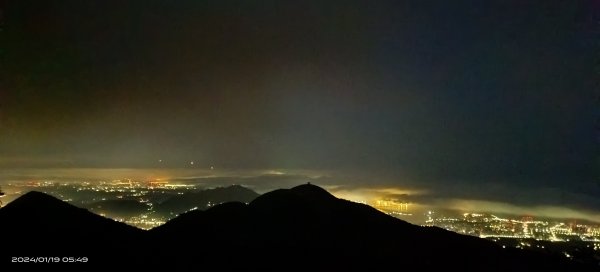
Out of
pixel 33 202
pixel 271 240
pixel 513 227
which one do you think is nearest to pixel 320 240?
pixel 271 240

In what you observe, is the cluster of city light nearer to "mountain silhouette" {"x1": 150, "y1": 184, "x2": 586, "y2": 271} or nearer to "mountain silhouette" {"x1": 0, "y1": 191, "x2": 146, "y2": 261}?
"mountain silhouette" {"x1": 150, "y1": 184, "x2": 586, "y2": 271}

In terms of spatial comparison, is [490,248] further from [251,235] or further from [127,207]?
[127,207]

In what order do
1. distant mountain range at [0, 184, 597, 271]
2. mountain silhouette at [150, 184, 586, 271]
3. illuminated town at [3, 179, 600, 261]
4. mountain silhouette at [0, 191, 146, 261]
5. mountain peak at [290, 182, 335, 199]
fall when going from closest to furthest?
1. mountain silhouette at [0, 191, 146, 261]
2. distant mountain range at [0, 184, 597, 271]
3. mountain silhouette at [150, 184, 586, 271]
4. mountain peak at [290, 182, 335, 199]
5. illuminated town at [3, 179, 600, 261]

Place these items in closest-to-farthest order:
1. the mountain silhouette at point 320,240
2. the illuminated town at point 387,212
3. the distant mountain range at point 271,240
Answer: the distant mountain range at point 271,240 → the mountain silhouette at point 320,240 → the illuminated town at point 387,212

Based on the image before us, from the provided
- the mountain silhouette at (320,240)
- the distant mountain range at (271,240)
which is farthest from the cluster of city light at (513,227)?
the distant mountain range at (271,240)

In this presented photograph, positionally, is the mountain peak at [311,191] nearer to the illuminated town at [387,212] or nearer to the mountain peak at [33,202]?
the mountain peak at [33,202]

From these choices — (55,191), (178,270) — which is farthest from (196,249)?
(55,191)

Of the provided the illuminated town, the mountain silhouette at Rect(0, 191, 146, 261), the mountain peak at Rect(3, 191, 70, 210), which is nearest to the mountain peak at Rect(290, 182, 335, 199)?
the mountain silhouette at Rect(0, 191, 146, 261)

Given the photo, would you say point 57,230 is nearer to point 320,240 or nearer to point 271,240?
point 271,240
